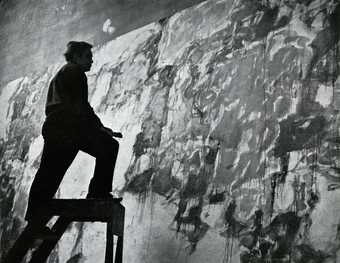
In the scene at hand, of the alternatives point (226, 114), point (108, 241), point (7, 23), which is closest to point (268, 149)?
point (226, 114)

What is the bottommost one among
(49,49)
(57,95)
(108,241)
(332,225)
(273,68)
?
(108,241)

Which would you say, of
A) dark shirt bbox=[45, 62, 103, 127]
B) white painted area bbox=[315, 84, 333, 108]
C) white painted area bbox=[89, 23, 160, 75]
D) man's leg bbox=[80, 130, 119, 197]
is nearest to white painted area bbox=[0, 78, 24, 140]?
white painted area bbox=[89, 23, 160, 75]

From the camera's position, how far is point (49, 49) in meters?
7.85

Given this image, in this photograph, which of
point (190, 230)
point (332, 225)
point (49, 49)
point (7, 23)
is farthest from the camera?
point (7, 23)

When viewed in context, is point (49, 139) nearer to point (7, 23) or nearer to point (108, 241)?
point (108, 241)

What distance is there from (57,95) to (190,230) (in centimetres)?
185

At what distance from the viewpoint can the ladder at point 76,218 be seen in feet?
11.8

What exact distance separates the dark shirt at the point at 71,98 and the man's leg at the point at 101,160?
12cm

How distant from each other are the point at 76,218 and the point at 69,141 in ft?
1.93

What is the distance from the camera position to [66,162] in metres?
3.91

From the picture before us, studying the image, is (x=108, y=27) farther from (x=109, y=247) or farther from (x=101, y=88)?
(x=109, y=247)

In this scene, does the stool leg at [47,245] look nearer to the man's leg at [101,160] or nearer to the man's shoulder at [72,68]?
the man's leg at [101,160]

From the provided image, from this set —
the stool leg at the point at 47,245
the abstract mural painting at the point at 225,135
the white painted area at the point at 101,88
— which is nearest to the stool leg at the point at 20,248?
the stool leg at the point at 47,245

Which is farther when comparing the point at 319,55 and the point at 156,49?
the point at 156,49
